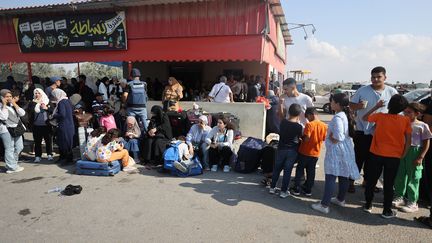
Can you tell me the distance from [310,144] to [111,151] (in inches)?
155

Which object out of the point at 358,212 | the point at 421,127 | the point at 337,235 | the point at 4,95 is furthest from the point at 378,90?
the point at 4,95

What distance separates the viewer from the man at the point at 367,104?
4156 millimetres

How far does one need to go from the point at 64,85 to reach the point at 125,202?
7.69 meters

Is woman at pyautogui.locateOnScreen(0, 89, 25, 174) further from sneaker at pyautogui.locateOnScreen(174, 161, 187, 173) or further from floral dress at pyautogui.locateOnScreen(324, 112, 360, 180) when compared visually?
floral dress at pyautogui.locateOnScreen(324, 112, 360, 180)

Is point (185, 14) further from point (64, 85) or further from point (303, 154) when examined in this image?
point (303, 154)

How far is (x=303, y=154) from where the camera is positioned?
14.4ft

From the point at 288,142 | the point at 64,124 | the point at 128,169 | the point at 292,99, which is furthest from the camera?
the point at 64,124

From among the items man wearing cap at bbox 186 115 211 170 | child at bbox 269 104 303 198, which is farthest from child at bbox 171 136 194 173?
child at bbox 269 104 303 198

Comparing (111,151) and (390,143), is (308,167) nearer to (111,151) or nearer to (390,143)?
(390,143)

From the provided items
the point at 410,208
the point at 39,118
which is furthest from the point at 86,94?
the point at 410,208

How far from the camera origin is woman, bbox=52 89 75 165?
602 cm

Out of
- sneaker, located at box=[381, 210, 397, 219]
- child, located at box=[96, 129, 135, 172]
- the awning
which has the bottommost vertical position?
sneaker, located at box=[381, 210, 397, 219]

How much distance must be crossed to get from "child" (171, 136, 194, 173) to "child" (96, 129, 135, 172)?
1136 millimetres

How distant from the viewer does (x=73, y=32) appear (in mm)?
10141
